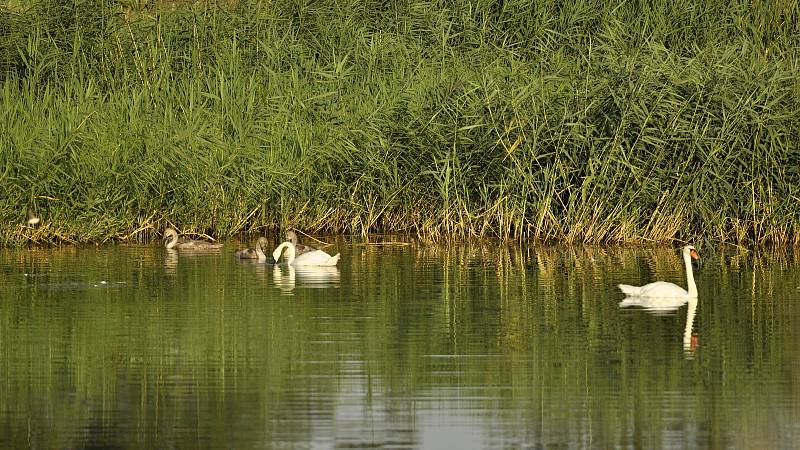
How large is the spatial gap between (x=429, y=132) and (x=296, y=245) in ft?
7.47

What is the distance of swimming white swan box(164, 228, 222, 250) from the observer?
1936 centimetres

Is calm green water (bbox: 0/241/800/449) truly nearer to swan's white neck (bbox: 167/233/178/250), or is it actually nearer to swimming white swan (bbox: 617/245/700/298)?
swimming white swan (bbox: 617/245/700/298)

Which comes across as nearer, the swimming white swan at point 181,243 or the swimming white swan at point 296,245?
the swimming white swan at point 296,245

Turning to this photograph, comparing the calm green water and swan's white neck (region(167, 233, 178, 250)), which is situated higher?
swan's white neck (region(167, 233, 178, 250))

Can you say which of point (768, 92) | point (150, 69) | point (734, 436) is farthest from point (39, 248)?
point (734, 436)

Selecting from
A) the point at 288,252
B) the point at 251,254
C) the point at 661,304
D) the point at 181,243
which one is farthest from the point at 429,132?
the point at 661,304

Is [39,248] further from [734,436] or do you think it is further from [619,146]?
[734,436]

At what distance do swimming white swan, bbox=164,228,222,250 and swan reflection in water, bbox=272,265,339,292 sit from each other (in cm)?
139

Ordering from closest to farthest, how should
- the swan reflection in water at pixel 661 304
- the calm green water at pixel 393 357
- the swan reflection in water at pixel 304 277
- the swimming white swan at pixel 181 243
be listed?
1. the calm green water at pixel 393 357
2. the swan reflection in water at pixel 661 304
3. the swan reflection in water at pixel 304 277
4. the swimming white swan at pixel 181 243

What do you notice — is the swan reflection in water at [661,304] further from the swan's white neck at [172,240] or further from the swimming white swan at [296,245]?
the swan's white neck at [172,240]

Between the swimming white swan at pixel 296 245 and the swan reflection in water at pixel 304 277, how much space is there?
0.96 ft

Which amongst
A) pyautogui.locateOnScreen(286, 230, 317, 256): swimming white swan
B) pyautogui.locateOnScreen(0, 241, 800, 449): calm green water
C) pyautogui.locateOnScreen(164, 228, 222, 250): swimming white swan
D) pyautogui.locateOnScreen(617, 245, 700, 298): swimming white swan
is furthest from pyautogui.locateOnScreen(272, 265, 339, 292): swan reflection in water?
pyautogui.locateOnScreen(617, 245, 700, 298): swimming white swan

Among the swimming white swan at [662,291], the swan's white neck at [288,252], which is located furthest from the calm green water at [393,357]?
the swan's white neck at [288,252]

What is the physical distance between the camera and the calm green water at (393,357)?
932cm
